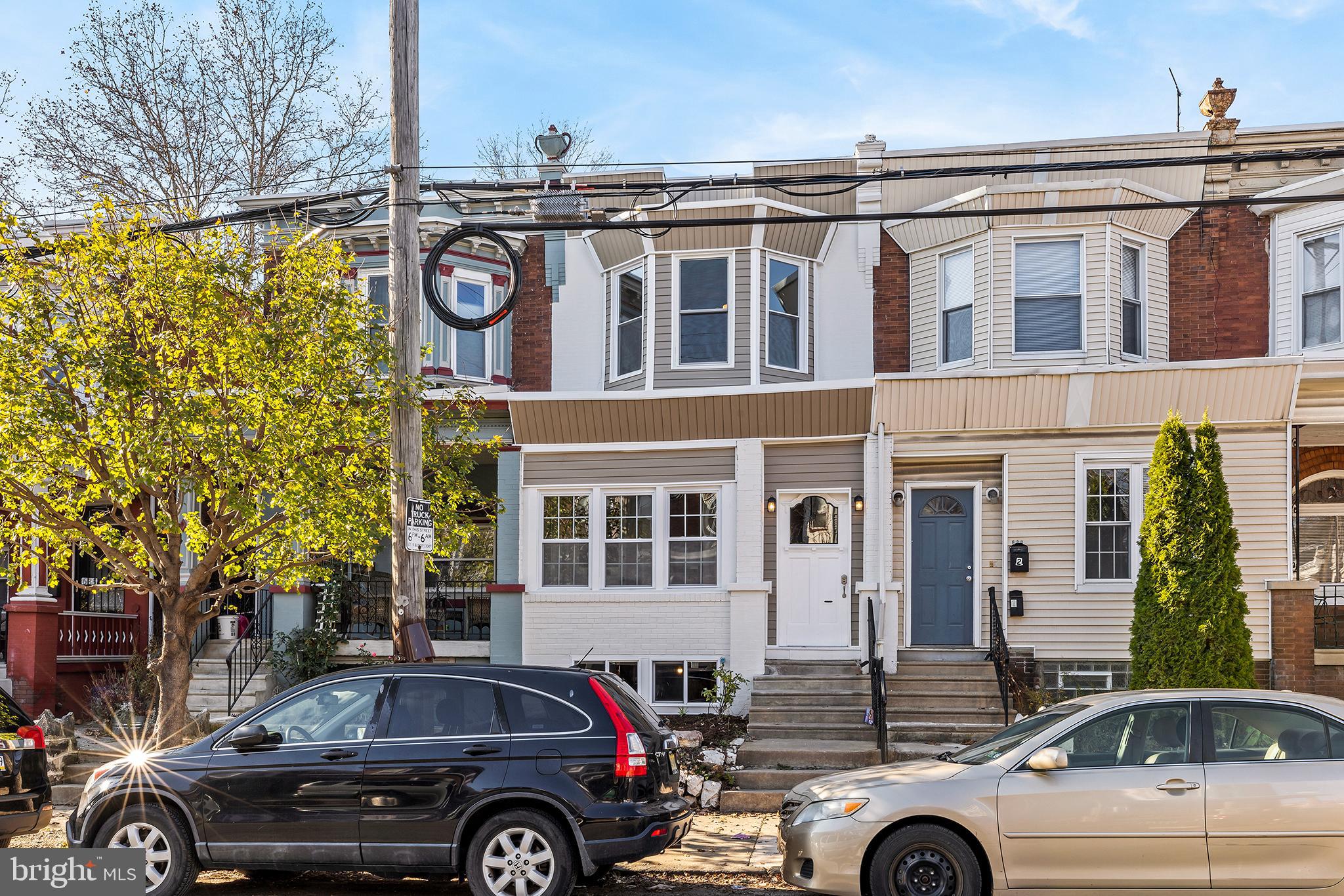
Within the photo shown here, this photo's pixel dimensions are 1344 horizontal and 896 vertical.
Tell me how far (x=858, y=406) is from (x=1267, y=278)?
6.00 meters

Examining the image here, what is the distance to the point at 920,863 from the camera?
7.56 meters

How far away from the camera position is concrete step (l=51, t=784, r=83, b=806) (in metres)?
12.5

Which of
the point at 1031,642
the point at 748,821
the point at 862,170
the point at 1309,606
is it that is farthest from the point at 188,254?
the point at 1309,606

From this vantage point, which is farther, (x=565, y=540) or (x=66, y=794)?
(x=565, y=540)

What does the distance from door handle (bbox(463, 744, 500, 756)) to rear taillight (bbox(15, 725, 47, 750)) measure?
12.7ft

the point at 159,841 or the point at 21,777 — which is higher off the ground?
the point at 21,777

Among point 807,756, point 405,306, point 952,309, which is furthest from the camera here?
point 952,309

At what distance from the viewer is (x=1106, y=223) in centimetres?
1552

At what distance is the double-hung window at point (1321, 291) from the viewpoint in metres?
15.6

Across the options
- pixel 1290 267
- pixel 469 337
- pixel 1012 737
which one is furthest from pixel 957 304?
pixel 1012 737

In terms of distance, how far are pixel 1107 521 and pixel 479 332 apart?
30.6 feet

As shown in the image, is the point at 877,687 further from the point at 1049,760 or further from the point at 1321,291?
the point at 1321,291

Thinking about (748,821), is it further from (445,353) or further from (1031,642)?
(445,353)

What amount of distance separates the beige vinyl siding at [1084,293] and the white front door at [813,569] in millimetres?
2931
